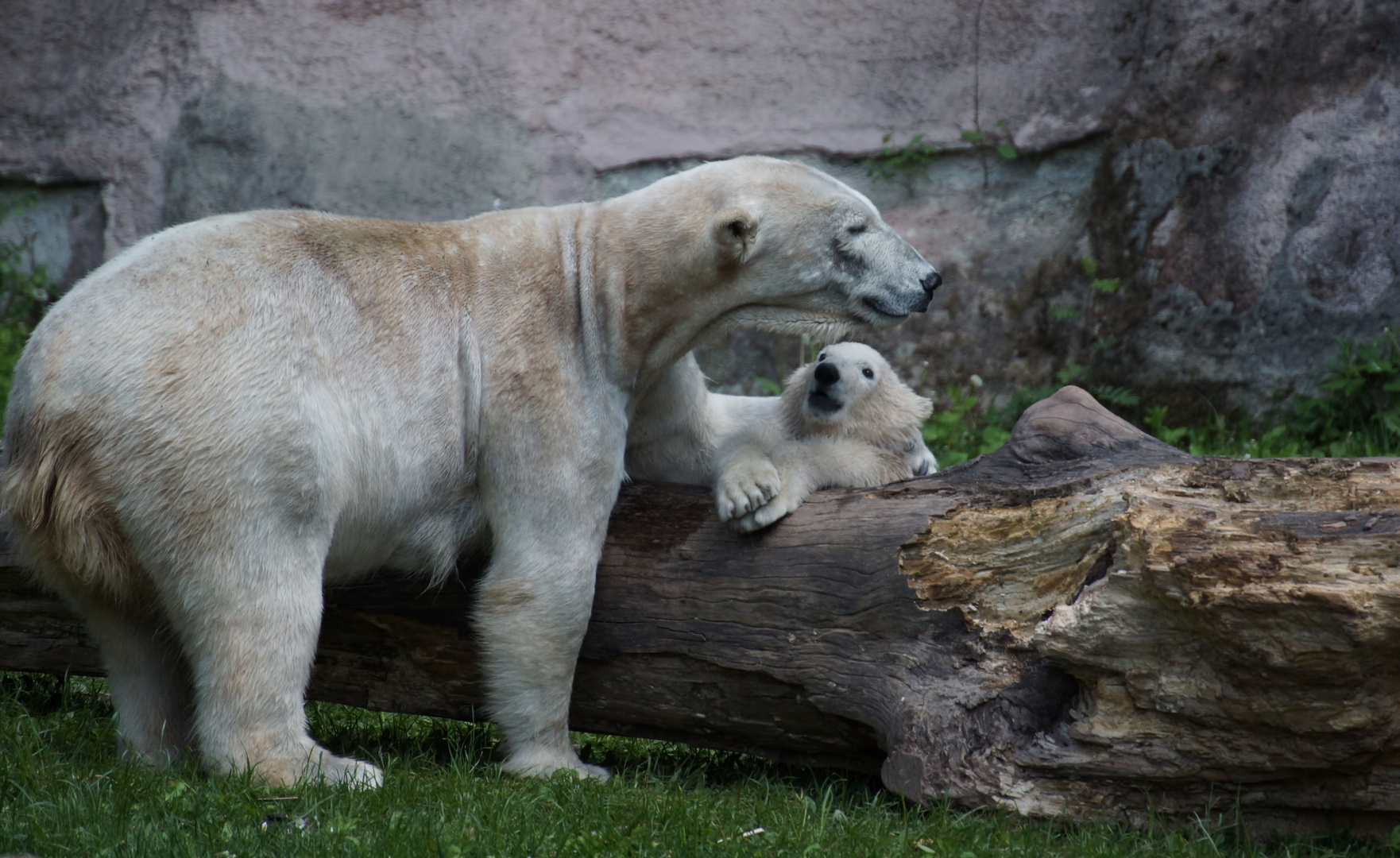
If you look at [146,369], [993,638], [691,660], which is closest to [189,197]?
[146,369]

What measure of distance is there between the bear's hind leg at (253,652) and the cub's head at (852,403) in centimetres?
187

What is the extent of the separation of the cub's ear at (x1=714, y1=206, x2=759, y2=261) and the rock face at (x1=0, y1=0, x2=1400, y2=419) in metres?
3.96

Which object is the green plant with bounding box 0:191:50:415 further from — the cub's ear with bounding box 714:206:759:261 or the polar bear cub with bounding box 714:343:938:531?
the cub's ear with bounding box 714:206:759:261

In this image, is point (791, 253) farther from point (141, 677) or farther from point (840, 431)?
point (141, 677)

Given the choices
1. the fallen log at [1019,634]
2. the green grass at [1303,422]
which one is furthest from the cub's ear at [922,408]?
the green grass at [1303,422]

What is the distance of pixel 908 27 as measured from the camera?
744 centimetres

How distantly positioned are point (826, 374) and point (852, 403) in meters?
0.15

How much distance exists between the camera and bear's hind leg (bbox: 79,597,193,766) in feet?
11.7

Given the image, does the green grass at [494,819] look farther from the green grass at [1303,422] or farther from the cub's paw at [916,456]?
the green grass at [1303,422]

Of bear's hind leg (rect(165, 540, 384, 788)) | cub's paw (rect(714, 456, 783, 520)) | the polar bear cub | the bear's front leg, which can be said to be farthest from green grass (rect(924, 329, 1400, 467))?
bear's hind leg (rect(165, 540, 384, 788))

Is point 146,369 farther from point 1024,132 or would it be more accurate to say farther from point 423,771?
point 1024,132

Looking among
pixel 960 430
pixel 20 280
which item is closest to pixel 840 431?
pixel 960 430

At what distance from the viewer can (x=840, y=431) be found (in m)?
4.39

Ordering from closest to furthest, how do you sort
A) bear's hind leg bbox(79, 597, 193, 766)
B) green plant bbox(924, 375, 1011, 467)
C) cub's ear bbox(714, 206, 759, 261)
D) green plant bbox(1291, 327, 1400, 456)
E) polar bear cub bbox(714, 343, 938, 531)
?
bear's hind leg bbox(79, 597, 193, 766) < cub's ear bbox(714, 206, 759, 261) < polar bear cub bbox(714, 343, 938, 531) < green plant bbox(1291, 327, 1400, 456) < green plant bbox(924, 375, 1011, 467)
